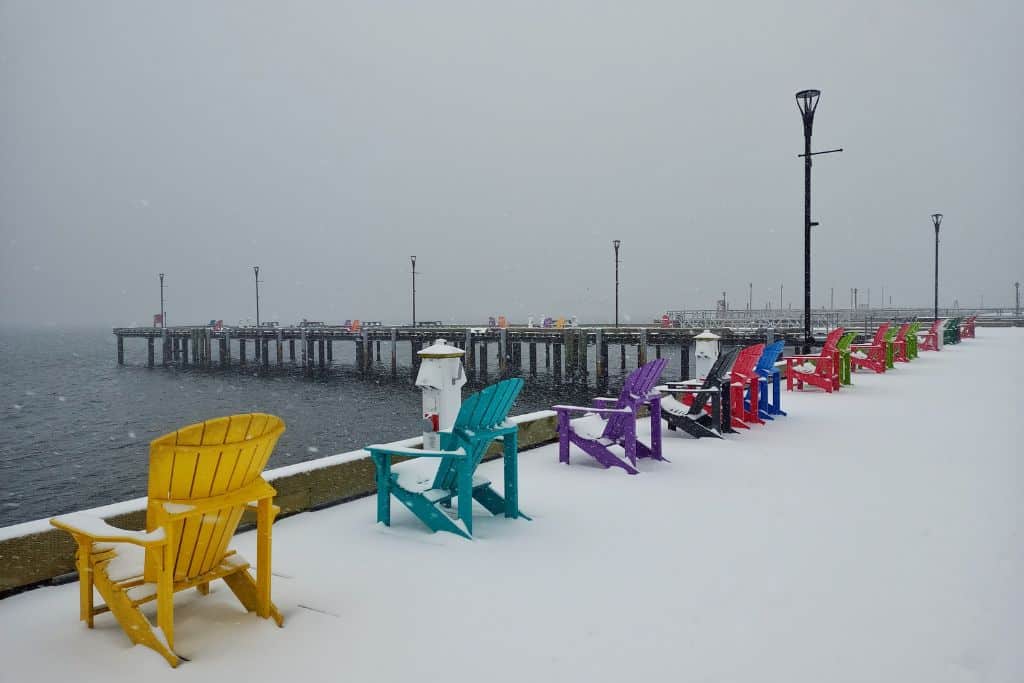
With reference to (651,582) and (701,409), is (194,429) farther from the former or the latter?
(701,409)

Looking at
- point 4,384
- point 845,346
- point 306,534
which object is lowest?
point 4,384

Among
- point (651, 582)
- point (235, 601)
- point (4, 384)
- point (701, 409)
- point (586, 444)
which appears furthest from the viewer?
point (4, 384)

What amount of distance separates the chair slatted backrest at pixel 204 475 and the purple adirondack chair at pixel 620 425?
139 inches

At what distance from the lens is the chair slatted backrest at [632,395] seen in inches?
237

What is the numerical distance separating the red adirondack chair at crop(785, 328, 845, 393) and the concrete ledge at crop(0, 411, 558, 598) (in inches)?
263

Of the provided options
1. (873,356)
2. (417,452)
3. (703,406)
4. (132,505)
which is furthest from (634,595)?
(873,356)

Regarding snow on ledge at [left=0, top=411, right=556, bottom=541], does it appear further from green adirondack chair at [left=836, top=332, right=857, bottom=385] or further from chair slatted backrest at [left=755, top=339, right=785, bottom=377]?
green adirondack chair at [left=836, top=332, right=857, bottom=385]

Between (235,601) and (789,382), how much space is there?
36.3 ft

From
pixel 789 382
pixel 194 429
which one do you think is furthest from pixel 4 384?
pixel 194 429

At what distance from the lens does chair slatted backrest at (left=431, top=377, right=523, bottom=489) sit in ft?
13.0

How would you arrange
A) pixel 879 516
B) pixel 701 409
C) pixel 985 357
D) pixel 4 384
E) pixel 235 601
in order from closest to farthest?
pixel 235 601
pixel 879 516
pixel 701 409
pixel 985 357
pixel 4 384

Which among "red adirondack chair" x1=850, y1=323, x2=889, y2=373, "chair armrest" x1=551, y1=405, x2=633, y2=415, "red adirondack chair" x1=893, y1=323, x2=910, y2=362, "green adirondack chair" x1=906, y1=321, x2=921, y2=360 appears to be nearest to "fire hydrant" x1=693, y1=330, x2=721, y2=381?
"chair armrest" x1=551, y1=405, x2=633, y2=415

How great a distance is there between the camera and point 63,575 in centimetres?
350

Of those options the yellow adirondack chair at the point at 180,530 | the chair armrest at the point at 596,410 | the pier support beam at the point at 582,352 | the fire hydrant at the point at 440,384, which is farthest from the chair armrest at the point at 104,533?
the pier support beam at the point at 582,352
